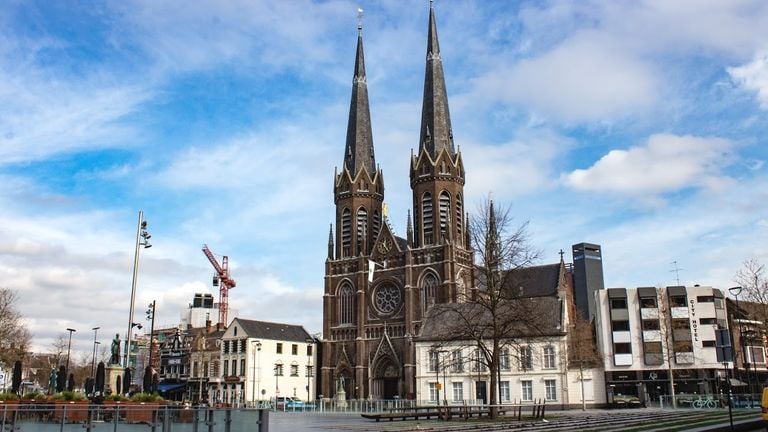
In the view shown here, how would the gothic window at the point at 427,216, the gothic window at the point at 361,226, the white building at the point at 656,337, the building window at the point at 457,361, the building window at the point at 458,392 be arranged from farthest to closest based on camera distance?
the gothic window at the point at 361,226 → the gothic window at the point at 427,216 → the white building at the point at 656,337 → the building window at the point at 458,392 → the building window at the point at 457,361

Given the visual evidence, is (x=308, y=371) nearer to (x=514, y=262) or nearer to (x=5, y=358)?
(x=5, y=358)

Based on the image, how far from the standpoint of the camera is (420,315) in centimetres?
Result: 8388

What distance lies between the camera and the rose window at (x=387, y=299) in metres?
87.6

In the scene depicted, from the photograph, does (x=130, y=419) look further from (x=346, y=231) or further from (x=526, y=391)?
(x=346, y=231)

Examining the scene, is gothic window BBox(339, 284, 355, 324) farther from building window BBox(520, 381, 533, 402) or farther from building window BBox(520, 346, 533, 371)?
building window BBox(520, 346, 533, 371)

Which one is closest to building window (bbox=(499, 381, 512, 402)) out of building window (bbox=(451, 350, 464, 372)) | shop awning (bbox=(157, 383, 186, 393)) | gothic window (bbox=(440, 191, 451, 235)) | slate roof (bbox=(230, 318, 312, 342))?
building window (bbox=(451, 350, 464, 372))

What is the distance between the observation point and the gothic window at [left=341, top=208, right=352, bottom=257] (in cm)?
9431

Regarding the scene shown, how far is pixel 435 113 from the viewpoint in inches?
3620

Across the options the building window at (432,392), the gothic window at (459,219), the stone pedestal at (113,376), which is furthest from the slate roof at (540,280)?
the stone pedestal at (113,376)

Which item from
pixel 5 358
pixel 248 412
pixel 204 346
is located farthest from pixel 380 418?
pixel 204 346

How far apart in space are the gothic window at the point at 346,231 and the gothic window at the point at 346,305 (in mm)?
4870

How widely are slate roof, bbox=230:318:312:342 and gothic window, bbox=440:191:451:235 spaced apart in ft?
85.7

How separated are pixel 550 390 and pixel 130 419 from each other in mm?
48098

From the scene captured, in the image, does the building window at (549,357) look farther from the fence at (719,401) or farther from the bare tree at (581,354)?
the fence at (719,401)
